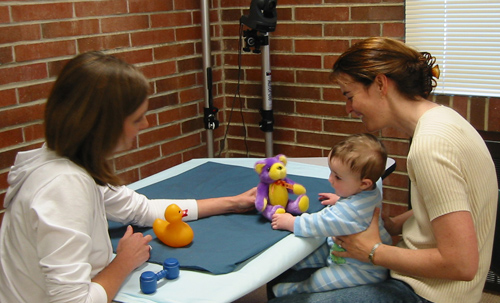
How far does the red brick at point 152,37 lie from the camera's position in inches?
104

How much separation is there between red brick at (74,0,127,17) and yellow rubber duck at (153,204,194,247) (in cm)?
119

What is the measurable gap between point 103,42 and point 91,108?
1287mm

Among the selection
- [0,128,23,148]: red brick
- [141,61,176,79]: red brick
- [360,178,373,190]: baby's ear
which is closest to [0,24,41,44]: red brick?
[0,128,23,148]: red brick

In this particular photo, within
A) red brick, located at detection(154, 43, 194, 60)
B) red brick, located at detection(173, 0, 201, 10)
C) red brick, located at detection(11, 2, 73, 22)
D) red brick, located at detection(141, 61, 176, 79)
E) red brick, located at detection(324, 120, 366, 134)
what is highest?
red brick, located at detection(173, 0, 201, 10)

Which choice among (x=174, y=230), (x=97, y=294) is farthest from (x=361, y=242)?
(x=97, y=294)

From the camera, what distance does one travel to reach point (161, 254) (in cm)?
154

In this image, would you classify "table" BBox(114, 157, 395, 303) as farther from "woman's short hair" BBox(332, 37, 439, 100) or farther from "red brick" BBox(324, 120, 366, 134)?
"red brick" BBox(324, 120, 366, 134)

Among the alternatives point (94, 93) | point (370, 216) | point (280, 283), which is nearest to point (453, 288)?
point (370, 216)

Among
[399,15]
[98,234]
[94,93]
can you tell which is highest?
[399,15]

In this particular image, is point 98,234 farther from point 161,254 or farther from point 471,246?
point 471,246

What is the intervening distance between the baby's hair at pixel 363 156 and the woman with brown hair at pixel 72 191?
579mm

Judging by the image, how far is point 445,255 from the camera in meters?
1.38

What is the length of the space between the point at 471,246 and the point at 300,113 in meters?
1.73

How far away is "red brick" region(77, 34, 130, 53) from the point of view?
2387 millimetres
